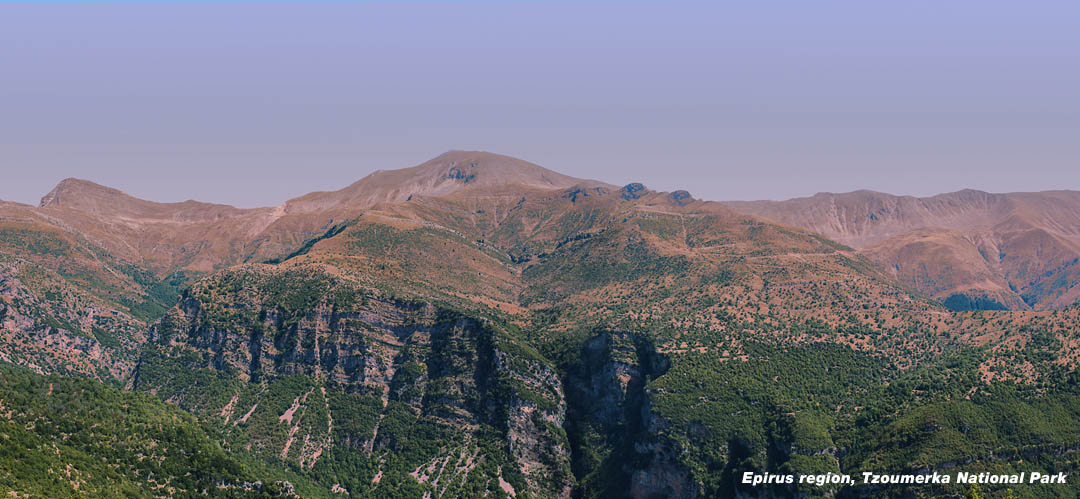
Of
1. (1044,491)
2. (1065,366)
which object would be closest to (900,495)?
(1044,491)

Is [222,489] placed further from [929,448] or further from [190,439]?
[929,448]

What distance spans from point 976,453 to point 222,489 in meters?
164

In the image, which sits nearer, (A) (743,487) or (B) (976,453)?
(B) (976,453)

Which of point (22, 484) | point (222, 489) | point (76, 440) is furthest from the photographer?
point (222, 489)

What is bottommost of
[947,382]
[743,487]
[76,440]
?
[743,487]

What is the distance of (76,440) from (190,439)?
26.7m

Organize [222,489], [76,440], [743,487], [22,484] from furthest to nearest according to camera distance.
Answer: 1. [743,487]
2. [222,489]
3. [76,440]
4. [22,484]

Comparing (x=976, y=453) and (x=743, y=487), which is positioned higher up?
(x=976, y=453)

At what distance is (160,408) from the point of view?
18712 cm

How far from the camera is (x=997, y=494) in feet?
506

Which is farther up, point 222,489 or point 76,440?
point 76,440

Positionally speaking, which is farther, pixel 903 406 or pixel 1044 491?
pixel 903 406

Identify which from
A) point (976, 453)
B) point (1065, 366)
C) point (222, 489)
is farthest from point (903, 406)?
point (222, 489)

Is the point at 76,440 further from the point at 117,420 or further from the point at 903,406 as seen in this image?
the point at 903,406
